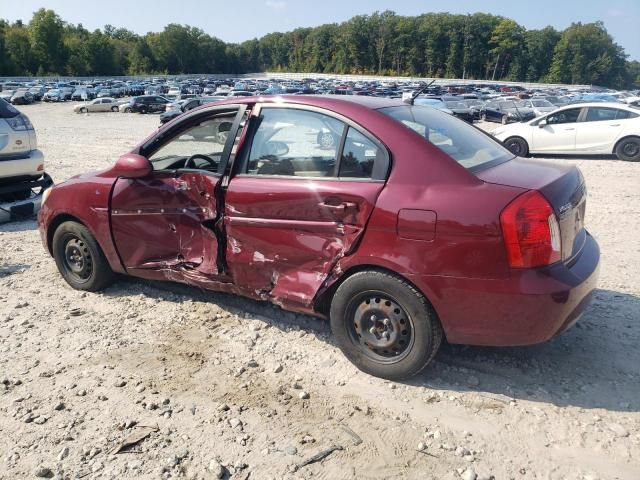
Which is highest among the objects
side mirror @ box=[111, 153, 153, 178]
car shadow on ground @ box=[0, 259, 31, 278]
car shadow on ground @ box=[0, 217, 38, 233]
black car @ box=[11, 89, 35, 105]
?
side mirror @ box=[111, 153, 153, 178]

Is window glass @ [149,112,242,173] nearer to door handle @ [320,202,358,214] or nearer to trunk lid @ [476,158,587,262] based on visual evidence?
door handle @ [320,202,358,214]

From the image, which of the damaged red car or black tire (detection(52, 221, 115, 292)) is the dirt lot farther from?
the damaged red car

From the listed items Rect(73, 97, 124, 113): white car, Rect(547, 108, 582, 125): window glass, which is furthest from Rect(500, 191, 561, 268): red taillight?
Rect(73, 97, 124, 113): white car

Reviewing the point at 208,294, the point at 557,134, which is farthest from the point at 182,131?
the point at 557,134

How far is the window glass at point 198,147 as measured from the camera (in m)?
3.99

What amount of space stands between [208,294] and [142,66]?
Result: 479 feet

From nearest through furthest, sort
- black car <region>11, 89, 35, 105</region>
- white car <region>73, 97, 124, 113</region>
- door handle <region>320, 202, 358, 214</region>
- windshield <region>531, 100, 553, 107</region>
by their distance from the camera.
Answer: door handle <region>320, 202, 358, 214</region>
windshield <region>531, 100, 553, 107</region>
white car <region>73, 97, 124, 113</region>
black car <region>11, 89, 35, 105</region>

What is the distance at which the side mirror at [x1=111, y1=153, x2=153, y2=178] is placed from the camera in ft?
13.3

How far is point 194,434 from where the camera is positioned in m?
2.88

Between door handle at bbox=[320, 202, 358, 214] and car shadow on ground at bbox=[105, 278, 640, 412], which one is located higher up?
door handle at bbox=[320, 202, 358, 214]

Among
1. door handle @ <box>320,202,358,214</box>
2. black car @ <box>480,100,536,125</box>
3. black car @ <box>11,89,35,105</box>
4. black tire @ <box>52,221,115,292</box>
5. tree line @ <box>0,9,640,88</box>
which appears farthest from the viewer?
tree line @ <box>0,9,640,88</box>

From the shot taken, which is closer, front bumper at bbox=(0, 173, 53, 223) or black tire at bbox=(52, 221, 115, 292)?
black tire at bbox=(52, 221, 115, 292)

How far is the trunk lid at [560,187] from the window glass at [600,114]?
1148cm

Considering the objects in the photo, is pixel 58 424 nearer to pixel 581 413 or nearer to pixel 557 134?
pixel 581 413
